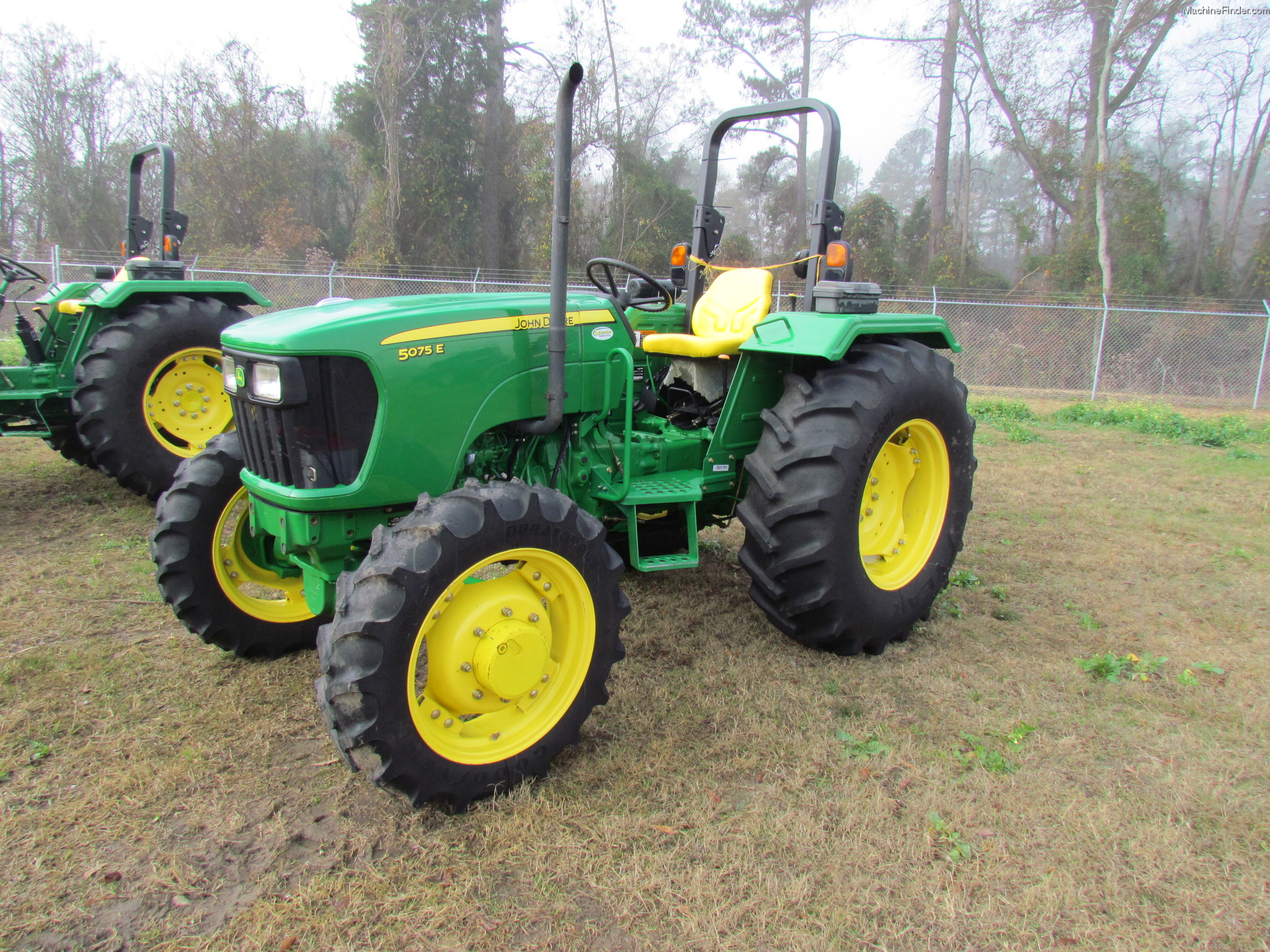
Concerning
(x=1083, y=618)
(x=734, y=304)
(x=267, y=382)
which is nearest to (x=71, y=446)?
(x=267, y=382)

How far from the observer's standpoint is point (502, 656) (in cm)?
234

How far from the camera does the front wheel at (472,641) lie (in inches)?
83.4

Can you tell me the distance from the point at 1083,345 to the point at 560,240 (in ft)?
44.8

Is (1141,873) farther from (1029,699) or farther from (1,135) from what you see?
(1,135)

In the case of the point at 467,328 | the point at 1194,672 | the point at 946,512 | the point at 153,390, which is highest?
the point at 467,328

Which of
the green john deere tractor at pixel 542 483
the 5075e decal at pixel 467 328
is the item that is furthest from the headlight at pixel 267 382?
the 5075e decal at pixel 467 328

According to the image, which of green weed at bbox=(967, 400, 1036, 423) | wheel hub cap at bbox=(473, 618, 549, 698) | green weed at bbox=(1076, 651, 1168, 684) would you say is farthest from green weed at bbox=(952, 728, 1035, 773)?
green weed at bbox=(967, 400, 1036, 423)

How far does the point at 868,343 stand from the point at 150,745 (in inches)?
123

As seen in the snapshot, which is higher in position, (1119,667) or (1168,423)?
(1168,423)

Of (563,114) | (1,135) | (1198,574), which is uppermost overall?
(1,135)

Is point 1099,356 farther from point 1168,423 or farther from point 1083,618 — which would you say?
point 1083,618

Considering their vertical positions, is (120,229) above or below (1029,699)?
above

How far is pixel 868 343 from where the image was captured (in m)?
3.53

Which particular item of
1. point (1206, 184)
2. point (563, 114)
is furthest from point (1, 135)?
point (1206, 184)
